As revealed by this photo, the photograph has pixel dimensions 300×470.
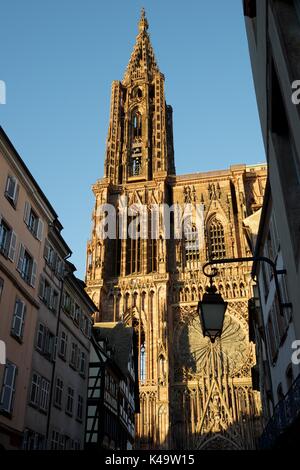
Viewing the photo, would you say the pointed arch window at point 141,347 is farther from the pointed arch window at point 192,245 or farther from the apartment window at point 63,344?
the apartment window at point 63,344

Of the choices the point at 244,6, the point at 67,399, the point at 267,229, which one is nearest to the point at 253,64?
the point at 244,6

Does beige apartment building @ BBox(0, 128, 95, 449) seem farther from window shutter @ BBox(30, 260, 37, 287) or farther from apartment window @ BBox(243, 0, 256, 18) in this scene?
apartment window @ BBox(243, 0, 256, 18)

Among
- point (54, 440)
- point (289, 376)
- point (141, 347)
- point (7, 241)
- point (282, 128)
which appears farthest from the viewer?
point (141, 347)

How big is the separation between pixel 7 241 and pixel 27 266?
199 centimetres

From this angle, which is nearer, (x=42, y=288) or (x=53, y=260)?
Answer: (x=42, y=288)

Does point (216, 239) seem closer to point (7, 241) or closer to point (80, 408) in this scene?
point (80, 408)

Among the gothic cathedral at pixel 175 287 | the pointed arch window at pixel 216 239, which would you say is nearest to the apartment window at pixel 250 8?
the gothic cathedral at pixel 175 287

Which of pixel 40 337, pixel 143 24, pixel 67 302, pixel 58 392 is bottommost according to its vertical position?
pixel 58 392

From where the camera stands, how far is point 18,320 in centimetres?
1609

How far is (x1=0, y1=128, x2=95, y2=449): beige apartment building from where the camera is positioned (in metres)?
15.2

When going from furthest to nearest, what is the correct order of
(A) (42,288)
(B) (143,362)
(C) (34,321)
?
(B) (143,362) → (A) (42,288) → (C) (34,321)

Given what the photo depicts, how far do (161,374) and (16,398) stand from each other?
83.1 ft

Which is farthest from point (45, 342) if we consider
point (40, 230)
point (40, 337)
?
point (40, 230)

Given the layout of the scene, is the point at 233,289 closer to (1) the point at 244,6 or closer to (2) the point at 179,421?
(2) the point at 179,421
